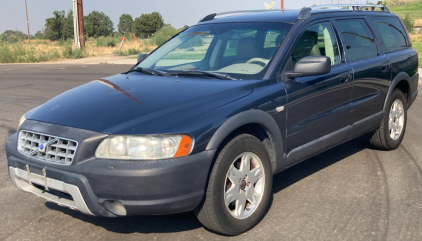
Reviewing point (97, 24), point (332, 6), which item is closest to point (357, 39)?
point (332, 6)

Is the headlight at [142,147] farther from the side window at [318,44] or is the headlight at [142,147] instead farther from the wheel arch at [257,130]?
the side window at [318,44]

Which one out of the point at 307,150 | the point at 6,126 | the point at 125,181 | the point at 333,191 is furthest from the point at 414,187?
the point at 6,126

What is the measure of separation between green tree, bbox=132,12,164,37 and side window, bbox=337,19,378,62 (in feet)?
203

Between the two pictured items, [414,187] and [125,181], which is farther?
[414,187]

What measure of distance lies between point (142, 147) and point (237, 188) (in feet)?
2.86

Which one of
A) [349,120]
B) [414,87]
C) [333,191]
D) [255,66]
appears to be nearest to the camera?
[255,66]

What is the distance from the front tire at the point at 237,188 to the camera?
3.54 metres

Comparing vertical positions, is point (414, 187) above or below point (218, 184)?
below

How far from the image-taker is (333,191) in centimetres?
474

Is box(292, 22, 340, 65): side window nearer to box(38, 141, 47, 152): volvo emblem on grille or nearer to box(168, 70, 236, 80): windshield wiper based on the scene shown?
box(168, 70, 236, 80): windshield wiper

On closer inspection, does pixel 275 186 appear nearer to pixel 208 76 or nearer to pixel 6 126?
pixel 208 76

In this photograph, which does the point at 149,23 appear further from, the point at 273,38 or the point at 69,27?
the point at 273,38

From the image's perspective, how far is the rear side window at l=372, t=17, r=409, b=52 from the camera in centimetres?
595

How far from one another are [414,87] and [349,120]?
2.00 meters
